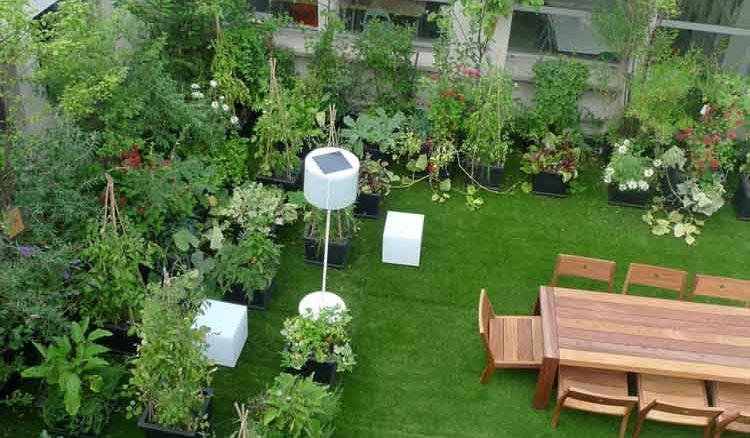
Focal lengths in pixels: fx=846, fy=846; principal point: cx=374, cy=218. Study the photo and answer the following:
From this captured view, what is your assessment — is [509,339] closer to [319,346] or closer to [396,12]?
[319,346]

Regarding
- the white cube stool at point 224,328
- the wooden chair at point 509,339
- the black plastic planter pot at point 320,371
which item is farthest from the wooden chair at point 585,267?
the white cube stool at point 224,328

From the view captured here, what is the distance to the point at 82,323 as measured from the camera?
7.50 metres

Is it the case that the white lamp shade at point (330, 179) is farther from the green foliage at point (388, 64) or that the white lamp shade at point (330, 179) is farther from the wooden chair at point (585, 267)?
the green foliage at point (388, 64)

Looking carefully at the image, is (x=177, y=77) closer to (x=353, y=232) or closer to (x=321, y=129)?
(x=321, y=129)

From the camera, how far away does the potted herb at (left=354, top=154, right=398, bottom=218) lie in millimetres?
10055

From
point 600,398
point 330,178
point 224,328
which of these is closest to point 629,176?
point 600,398

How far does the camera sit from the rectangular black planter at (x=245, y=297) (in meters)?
8.77

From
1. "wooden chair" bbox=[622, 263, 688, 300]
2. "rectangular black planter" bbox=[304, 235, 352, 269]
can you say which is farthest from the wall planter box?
"wooden chair" bbox=[622, 263, 688, 300]

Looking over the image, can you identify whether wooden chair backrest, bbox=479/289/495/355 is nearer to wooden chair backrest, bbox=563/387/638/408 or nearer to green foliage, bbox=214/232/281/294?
wooden chair backrest, bbox=563/387/638/408

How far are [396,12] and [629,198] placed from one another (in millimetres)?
3972

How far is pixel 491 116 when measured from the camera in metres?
10.3

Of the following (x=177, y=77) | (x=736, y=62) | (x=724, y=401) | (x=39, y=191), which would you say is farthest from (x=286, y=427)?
(x=736, y=62)

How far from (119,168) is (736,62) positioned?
809 centimetres

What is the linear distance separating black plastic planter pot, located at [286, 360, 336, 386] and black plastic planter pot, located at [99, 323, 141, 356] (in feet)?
5.06
